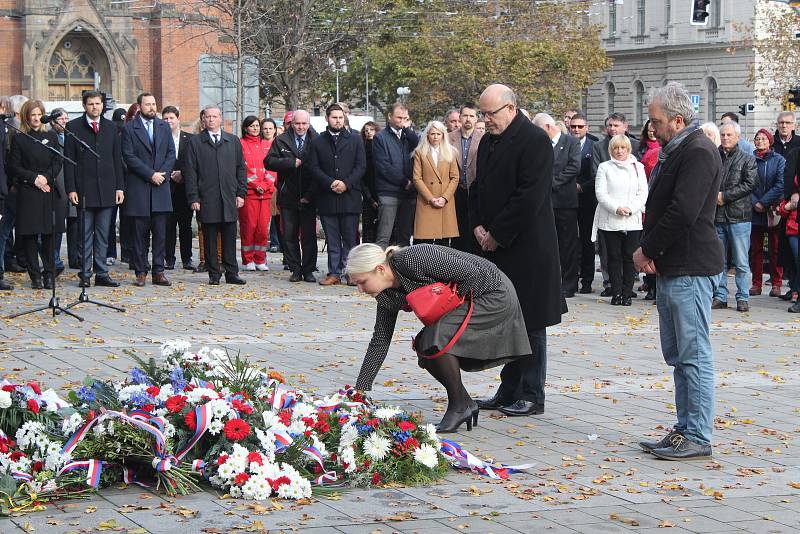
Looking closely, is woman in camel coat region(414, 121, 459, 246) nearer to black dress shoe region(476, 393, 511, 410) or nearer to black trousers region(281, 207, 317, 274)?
black trousers region(281, 207, 317, 274)

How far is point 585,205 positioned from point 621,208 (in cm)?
154

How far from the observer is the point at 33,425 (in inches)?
267

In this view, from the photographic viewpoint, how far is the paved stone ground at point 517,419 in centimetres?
618

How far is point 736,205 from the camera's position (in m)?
15.1

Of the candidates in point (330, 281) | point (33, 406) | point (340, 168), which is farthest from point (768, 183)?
point (33, 406)

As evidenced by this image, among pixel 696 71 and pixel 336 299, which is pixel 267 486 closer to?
pixel 336 299

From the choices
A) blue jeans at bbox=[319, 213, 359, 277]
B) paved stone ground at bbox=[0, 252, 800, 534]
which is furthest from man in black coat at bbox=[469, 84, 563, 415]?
blue jeans at bbox=[319, 213, 359, 277]

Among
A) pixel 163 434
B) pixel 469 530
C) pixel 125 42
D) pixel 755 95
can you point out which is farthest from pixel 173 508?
pixel 755 95

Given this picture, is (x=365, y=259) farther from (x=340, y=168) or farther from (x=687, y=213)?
(x=340, y=168)

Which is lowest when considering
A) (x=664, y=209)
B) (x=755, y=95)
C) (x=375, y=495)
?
(x=375, y=495)

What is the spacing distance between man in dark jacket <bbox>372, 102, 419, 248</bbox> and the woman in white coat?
2.53 meters

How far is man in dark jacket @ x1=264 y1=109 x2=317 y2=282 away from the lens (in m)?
17.2

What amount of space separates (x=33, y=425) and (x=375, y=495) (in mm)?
1788

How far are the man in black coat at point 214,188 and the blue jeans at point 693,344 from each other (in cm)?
962
